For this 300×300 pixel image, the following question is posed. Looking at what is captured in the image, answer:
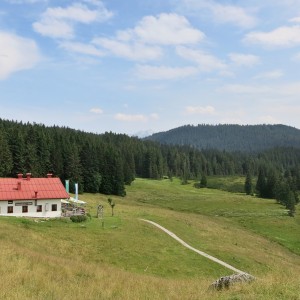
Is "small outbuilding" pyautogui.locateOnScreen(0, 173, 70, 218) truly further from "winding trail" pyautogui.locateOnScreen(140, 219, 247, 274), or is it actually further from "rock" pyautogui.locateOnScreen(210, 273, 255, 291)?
"rock" pyautogui.locateOnScreen(210, 273, 255, 291)

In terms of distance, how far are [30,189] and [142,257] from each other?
25.8 meters

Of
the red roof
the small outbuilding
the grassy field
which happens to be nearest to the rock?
the grassy field

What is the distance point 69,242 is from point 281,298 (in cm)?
3061

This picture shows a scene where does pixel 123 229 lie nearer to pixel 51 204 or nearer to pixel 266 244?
pixel 51 204

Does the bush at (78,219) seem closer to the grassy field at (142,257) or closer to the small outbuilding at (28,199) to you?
the grassy field at (142,257)

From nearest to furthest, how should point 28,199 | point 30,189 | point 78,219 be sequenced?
point 78,219
point 28,199
point 30,189

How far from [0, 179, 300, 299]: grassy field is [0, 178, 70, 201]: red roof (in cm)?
595

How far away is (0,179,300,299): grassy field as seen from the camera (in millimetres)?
14273

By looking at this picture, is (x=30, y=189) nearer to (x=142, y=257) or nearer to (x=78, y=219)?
(x=78, y=219)

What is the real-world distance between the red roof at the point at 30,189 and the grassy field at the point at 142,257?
595 cm

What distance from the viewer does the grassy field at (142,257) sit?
1427 centimetres

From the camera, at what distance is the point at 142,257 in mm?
36875

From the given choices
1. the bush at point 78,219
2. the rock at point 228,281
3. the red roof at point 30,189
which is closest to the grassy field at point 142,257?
the rock at point 228,281

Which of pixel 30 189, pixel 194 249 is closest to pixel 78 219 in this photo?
pixel 30 189
